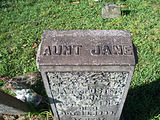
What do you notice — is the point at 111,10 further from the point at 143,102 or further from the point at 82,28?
the point at 143,102

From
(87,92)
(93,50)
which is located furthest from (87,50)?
(87,92)

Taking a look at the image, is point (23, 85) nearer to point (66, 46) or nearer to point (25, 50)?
point (25, 50)

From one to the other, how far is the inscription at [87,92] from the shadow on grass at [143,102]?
534mm

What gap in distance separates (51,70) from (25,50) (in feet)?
7.64

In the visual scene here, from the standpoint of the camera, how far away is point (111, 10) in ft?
13.9

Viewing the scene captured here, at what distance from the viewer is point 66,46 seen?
142cm

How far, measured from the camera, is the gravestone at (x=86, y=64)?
1362 mm

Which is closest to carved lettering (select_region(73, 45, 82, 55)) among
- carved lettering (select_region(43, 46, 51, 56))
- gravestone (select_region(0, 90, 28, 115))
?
carved lettering (select_region(43, 46, 51, 56))

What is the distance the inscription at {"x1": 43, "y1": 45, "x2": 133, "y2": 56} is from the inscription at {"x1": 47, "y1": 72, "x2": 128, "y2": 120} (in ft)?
0.71

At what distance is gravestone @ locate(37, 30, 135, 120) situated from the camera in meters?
1.36

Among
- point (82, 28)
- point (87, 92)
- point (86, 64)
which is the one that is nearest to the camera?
point (86, 64)

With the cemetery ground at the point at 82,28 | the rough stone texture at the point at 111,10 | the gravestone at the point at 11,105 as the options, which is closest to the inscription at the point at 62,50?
the gravestone at the point at 11,105

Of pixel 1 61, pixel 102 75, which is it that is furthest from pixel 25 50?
pixel 102 75

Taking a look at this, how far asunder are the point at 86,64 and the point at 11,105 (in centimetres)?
124
